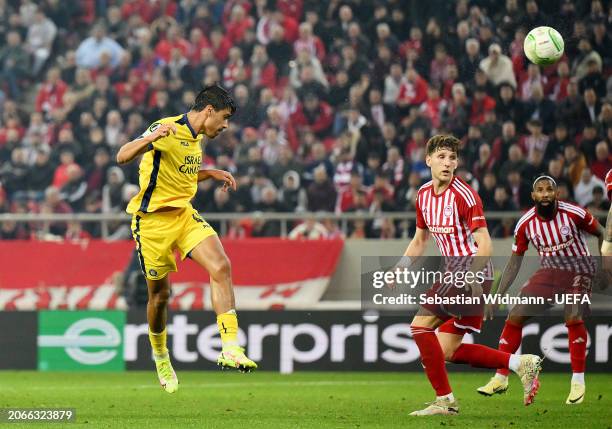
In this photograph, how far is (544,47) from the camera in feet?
33.5

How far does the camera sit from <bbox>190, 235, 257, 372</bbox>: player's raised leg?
766 centimetres

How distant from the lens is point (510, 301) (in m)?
12.0

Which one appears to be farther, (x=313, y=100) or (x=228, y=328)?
(x=313, y=100)

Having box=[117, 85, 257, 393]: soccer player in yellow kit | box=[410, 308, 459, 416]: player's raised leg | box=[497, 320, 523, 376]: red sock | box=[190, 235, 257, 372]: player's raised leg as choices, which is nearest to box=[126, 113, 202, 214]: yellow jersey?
box=[117, 85, 257, 393]: soccer player in yellow kit

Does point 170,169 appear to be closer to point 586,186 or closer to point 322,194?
point 322,194

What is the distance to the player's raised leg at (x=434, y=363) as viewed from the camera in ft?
26.8

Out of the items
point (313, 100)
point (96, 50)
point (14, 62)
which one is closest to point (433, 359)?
point (313, 100)

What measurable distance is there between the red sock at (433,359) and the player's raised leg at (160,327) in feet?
5.88

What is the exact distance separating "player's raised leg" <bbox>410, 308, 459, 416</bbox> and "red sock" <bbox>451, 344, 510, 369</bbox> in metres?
0.23

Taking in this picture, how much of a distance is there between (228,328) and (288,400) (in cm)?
200

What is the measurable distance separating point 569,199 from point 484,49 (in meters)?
2.52

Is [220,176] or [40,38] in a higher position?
[40,38]

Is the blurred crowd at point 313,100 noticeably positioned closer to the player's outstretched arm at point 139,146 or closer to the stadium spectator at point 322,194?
the stadium spectator at point 322,194

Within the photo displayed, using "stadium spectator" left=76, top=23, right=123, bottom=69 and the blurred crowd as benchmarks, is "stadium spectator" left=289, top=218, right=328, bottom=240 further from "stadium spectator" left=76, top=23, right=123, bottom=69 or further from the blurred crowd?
"stadium spectator" left=76, top=23, right=123, bottom=69
